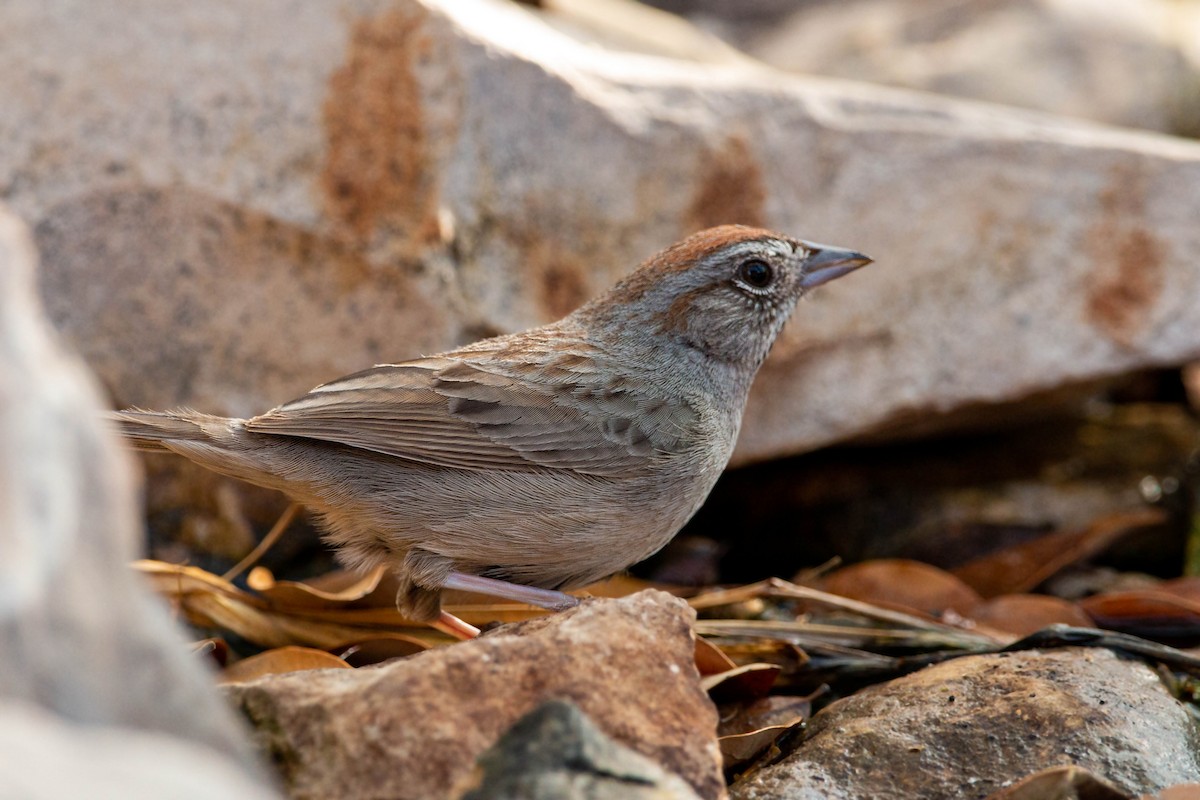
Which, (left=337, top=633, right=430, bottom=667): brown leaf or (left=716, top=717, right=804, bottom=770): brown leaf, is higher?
(left=716, top=717, right=804, bottom=770): brown leaf

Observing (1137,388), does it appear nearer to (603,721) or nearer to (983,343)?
(983,343)

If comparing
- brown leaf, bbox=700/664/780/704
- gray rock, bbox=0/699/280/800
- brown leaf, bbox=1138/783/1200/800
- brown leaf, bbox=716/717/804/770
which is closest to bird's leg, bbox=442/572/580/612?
brown leaf, bbox=700/664/780/704

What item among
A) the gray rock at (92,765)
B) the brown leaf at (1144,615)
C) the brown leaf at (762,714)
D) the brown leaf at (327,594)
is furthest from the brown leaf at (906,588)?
the gray rock at (92,765)

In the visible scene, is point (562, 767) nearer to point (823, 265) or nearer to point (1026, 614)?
point (823, 265)

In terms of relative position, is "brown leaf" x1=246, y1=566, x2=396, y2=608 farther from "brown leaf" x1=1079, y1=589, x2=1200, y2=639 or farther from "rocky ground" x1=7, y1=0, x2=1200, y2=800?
"brown leaf" x1=1079, y1=589, x2=1200, y2=639

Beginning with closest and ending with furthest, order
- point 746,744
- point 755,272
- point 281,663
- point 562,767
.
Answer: point 562,767 → point 746,744 → point 281,663 → point 755,272

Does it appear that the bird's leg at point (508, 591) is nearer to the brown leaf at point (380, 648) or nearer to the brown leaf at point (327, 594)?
the brown leaf at point (380, 648)

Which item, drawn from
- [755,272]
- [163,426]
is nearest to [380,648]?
[163,426]
